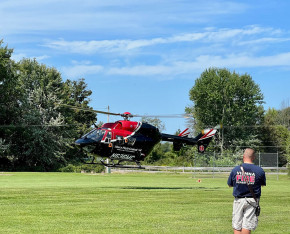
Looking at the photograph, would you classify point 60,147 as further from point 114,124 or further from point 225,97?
point 114,124

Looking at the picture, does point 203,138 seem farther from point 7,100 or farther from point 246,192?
point 7,100

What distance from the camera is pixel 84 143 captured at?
108 ft

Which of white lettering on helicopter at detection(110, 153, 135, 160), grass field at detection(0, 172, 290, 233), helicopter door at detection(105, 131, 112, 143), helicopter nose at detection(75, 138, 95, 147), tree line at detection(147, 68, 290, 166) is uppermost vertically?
tree line at detection(147, 68, 290, 166)

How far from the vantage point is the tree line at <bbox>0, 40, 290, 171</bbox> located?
78375mm

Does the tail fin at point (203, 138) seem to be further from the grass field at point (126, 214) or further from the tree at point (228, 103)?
the tree at point (228, 103)

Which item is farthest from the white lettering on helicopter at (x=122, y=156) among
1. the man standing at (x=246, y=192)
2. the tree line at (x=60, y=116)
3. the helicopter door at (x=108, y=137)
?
the tree line at (x=60, y=116)

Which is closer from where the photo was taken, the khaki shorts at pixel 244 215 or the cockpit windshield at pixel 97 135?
the khaki shorts at pixel 244 215

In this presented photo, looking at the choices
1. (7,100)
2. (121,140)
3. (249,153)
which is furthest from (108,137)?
(7,100)

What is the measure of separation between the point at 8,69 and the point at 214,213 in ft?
204

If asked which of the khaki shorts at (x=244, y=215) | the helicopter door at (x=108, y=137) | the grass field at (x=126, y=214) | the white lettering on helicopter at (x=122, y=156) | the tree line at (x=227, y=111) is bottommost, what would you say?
the grass field at (x=126, y=214)

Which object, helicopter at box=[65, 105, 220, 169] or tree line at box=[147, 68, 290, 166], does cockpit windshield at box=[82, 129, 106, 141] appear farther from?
tree line at box=[147, 68, 290, 166]

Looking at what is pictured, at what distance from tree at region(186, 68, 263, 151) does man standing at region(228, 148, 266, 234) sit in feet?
263

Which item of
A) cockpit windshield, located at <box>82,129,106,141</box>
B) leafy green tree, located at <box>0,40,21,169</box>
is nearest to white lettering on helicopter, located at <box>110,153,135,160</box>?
cockpit windshield, located at <box>82,129,106,141</box>

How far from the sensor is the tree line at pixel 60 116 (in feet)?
257
